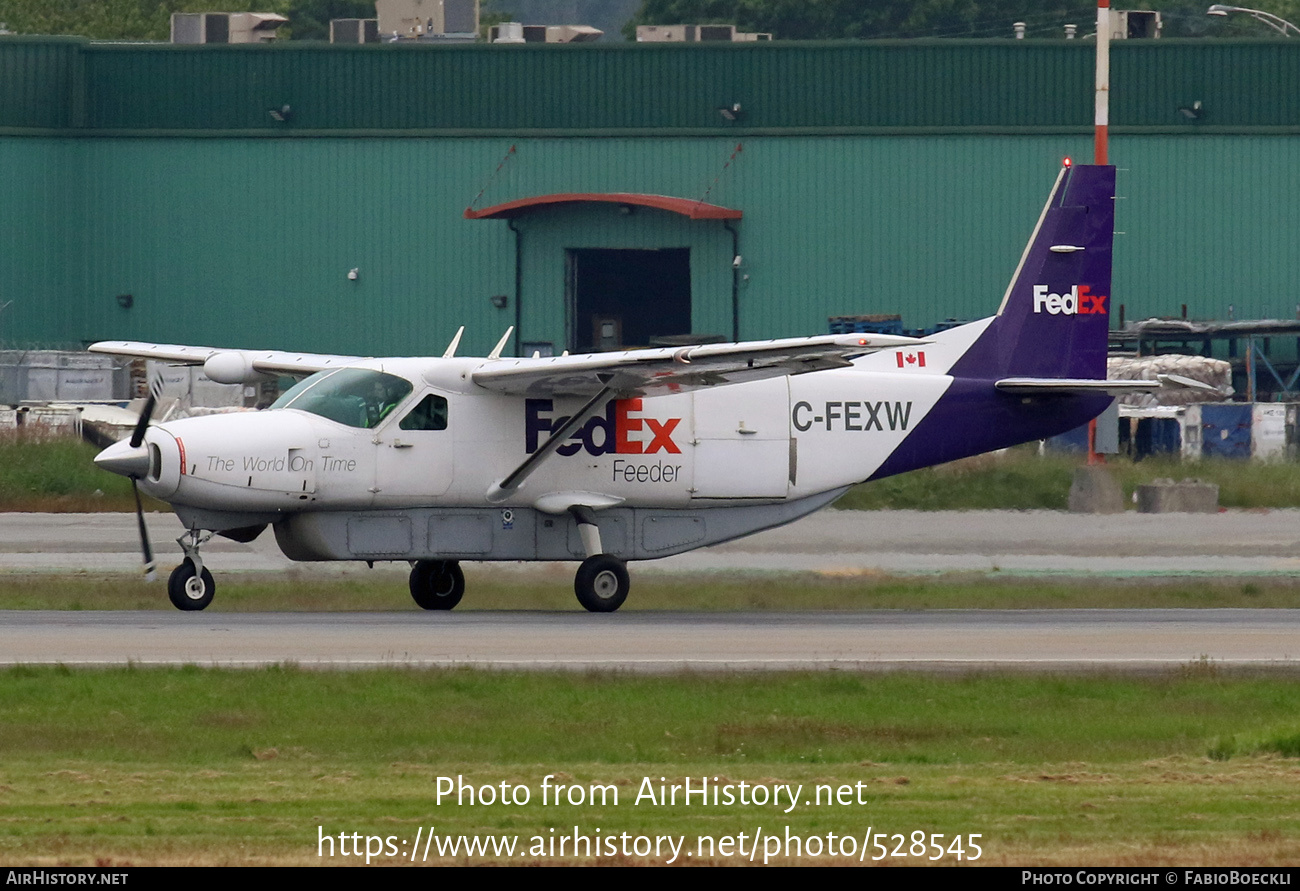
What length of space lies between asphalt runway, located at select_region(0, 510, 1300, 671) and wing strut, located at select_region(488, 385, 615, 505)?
4.07 ft

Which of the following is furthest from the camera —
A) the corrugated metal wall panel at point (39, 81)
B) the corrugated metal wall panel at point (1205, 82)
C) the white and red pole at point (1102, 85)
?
the corrugated metal wall panel at point (39, 81)

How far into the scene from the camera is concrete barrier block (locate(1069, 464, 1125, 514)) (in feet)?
93.8

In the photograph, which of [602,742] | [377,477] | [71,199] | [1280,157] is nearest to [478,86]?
[71,199]

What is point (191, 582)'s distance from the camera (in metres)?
19.3

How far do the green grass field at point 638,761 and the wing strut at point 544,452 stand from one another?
16.7 feet

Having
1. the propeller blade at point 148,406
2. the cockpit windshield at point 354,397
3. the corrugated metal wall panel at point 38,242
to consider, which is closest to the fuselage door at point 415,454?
the cockpit windshield at point 354,397

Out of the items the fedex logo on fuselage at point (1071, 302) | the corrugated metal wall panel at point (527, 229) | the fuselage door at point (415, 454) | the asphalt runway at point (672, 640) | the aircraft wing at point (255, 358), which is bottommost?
the asphalt runway at point (672, 640)

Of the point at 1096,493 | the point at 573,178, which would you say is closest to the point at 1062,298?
the point at 1096,493

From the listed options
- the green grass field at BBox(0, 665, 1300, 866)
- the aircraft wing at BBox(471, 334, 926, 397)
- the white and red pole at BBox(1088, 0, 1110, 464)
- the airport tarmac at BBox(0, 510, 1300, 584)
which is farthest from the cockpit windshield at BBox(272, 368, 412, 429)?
the white and red pole at BBox(1088, 0, 1110, 464)

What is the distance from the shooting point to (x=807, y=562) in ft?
82.6

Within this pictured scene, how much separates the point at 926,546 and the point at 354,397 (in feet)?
30.9

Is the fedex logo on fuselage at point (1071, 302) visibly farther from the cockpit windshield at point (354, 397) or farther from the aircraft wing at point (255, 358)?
the aircraft wing at point (255, 358)

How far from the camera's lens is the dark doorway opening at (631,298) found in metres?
47.5

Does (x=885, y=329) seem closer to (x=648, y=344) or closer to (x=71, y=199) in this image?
(x=648, y=344)
